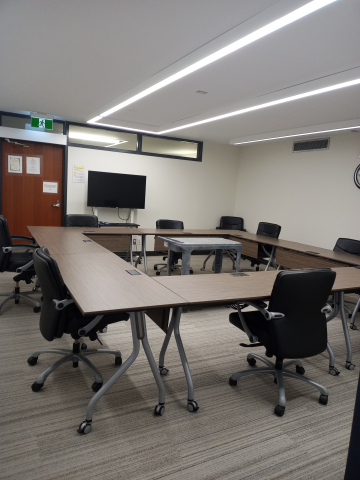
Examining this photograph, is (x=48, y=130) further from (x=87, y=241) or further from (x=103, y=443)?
(x=103, y=443)

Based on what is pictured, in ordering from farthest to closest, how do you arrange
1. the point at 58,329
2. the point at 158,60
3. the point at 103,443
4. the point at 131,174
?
the point at 131,174 < the point at 158,60 < the point at 58,329 < the point at 103,443

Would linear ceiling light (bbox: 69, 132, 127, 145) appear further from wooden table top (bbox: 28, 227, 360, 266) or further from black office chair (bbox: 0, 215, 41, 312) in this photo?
black office chair (bbox: 0, 215, 41, 312)

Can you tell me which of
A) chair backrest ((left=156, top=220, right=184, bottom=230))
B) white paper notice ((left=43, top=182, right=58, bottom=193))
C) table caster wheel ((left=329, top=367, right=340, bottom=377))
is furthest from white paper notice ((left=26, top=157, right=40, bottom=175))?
table caster wheel ((left=329, top=367, right=340, bottom=377))

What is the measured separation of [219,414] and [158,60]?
120 inches

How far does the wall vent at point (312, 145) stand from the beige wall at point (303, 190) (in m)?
0.09

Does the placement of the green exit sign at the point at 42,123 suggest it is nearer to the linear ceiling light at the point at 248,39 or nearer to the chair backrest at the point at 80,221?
the chair backrest at the point at 80,221

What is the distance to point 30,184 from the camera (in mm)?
6645

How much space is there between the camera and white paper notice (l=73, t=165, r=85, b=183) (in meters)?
6.86

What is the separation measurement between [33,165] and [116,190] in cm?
167

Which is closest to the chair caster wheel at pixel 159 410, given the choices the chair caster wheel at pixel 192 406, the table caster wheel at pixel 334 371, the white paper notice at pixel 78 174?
the chair caster wheel at pixel 192 406

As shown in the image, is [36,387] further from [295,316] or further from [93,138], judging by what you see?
[93,138]

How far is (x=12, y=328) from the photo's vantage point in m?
3.34

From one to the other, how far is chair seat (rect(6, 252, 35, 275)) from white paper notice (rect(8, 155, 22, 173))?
316 centimetres

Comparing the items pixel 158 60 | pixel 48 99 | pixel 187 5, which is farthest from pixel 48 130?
pixel 187 5
